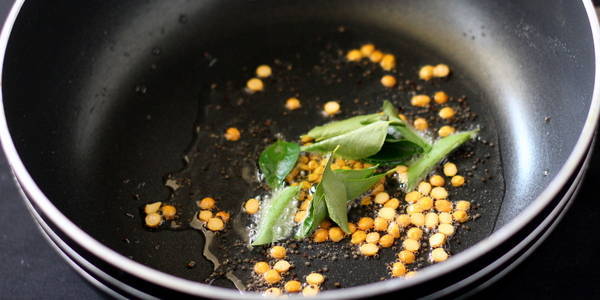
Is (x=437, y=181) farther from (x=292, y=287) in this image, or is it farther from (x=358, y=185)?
(x=292, y=287)

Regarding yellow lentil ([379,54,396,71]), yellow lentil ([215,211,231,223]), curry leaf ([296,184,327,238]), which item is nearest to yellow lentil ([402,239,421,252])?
curry leaf ([296,184,327,238])

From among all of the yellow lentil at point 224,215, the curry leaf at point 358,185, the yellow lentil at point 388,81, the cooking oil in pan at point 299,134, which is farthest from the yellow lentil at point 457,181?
the yellow lentil at point 224,215

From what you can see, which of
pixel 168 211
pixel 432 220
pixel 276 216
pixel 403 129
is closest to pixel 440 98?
pixel 403 129

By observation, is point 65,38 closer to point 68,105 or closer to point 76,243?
point 68,105

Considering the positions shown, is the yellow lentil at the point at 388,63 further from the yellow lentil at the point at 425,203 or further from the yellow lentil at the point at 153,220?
the yellow lentil at the point at 153,220

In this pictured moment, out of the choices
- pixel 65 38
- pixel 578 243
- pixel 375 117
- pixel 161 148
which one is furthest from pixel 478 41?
pixel 65 38
